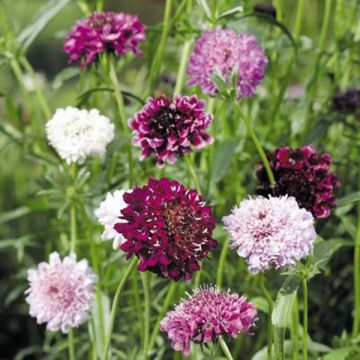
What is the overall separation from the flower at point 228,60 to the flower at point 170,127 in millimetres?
144

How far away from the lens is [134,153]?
1357 mm

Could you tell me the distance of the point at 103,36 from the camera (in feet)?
3.72

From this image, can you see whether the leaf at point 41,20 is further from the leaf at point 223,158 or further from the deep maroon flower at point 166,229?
the deep maroon flower at point 166,229

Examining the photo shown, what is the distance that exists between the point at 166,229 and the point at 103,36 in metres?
0.40

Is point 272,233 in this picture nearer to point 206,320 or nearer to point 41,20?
point 206,320

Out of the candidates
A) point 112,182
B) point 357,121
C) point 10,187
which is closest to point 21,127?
point 112,182

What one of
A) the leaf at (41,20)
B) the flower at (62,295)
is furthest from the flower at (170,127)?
the leaf at (41,20)

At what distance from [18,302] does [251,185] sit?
2.59ft

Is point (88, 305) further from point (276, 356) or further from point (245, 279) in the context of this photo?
point (245, 279)

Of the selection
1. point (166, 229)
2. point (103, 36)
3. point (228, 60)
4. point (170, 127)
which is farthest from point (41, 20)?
point (166, 229)

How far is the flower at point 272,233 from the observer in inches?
33.3

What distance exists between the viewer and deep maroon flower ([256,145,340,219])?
1.00m

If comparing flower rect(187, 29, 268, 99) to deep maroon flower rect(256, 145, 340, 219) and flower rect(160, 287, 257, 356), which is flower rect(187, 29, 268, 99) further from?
flower rect(160, 287, 257, 356)

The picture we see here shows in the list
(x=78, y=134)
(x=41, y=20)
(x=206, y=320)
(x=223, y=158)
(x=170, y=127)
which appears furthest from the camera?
(x=41, y=20)
